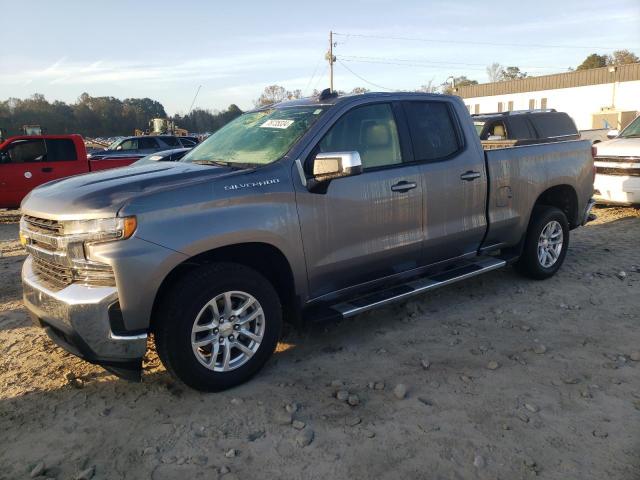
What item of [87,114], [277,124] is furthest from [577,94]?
[87,114]

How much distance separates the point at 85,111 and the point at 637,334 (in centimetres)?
7564

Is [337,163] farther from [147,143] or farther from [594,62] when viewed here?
[594,62]

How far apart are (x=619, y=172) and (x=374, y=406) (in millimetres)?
7410

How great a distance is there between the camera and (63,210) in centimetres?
306

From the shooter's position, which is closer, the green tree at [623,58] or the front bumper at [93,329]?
the front bumper at [93,329]

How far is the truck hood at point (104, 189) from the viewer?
9.82 ft

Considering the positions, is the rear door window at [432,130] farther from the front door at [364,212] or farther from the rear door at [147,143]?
the rear door at [147,143]

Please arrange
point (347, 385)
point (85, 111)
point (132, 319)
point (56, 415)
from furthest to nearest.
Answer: point (85, 111), point (347, 385), point (56, 415), point (132, 319)

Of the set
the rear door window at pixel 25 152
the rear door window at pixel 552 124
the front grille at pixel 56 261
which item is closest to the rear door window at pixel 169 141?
the rear door window at pixel 25 152

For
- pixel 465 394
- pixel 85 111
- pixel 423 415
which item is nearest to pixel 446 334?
pixel 465 394

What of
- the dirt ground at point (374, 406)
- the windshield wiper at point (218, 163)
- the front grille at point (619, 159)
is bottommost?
the dirt ground at point (374, 406)

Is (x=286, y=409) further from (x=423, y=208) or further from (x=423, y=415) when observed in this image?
(x=423, y=208)

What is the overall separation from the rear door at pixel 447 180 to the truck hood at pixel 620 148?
5262 mm

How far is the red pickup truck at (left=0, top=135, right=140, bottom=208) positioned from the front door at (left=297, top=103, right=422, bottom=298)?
9.15 m
